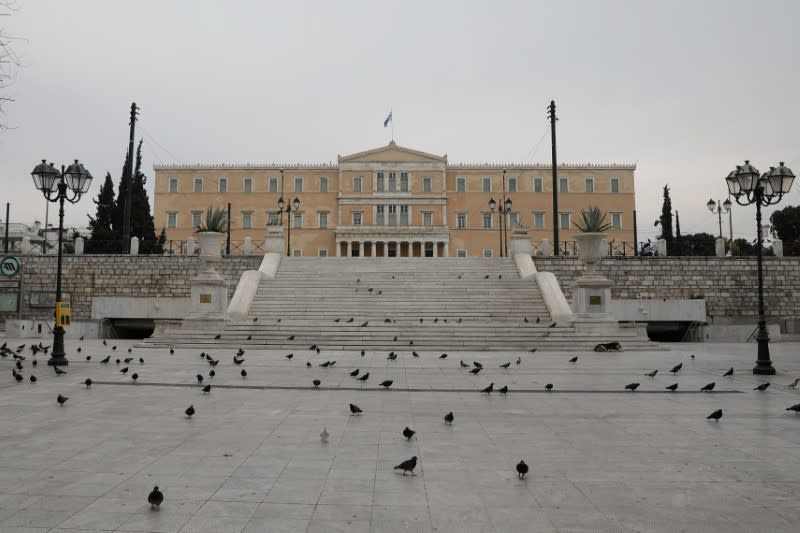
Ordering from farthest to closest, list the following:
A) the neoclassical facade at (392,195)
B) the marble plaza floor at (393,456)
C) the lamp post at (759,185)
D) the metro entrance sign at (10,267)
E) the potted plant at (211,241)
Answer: the neoclassical facade at (392,195) → the metro entrance sign at (10,267) → the potted plant at (211,241) → the lamp post at (759,185) → the marble plaza floor at (393,456)

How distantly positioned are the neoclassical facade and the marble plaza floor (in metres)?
53.2

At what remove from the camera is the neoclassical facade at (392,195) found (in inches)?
2461

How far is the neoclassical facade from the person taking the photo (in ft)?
205

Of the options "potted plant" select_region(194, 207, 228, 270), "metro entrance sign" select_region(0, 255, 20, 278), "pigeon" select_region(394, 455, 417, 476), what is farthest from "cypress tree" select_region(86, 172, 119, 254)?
"pigeon" select_region(394, 455, 417, 476)

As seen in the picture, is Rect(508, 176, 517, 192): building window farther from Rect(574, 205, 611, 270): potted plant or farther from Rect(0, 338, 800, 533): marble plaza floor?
Rect(0, 338, 800, 533): marble plaza floor

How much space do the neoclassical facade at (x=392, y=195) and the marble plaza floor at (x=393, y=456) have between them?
175ft

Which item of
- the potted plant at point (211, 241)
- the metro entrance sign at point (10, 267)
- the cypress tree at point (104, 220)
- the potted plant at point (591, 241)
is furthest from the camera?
the cypress tree at point (104, 220)

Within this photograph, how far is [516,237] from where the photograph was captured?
2461 centimetres

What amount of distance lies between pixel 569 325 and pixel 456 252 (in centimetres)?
4509

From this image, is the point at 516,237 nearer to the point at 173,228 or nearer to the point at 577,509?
the point at 577,509

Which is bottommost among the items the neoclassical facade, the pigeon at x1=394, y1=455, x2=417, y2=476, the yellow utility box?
the pigeon at x1=394, y1=455, x2=417, y2=476

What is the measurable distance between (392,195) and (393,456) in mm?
58620

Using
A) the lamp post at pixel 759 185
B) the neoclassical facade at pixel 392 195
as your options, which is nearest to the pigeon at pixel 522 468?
the lamp post at pixel 759 185

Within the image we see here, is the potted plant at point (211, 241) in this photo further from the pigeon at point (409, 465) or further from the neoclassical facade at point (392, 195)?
the neoclassical facade at point (392, 195)
